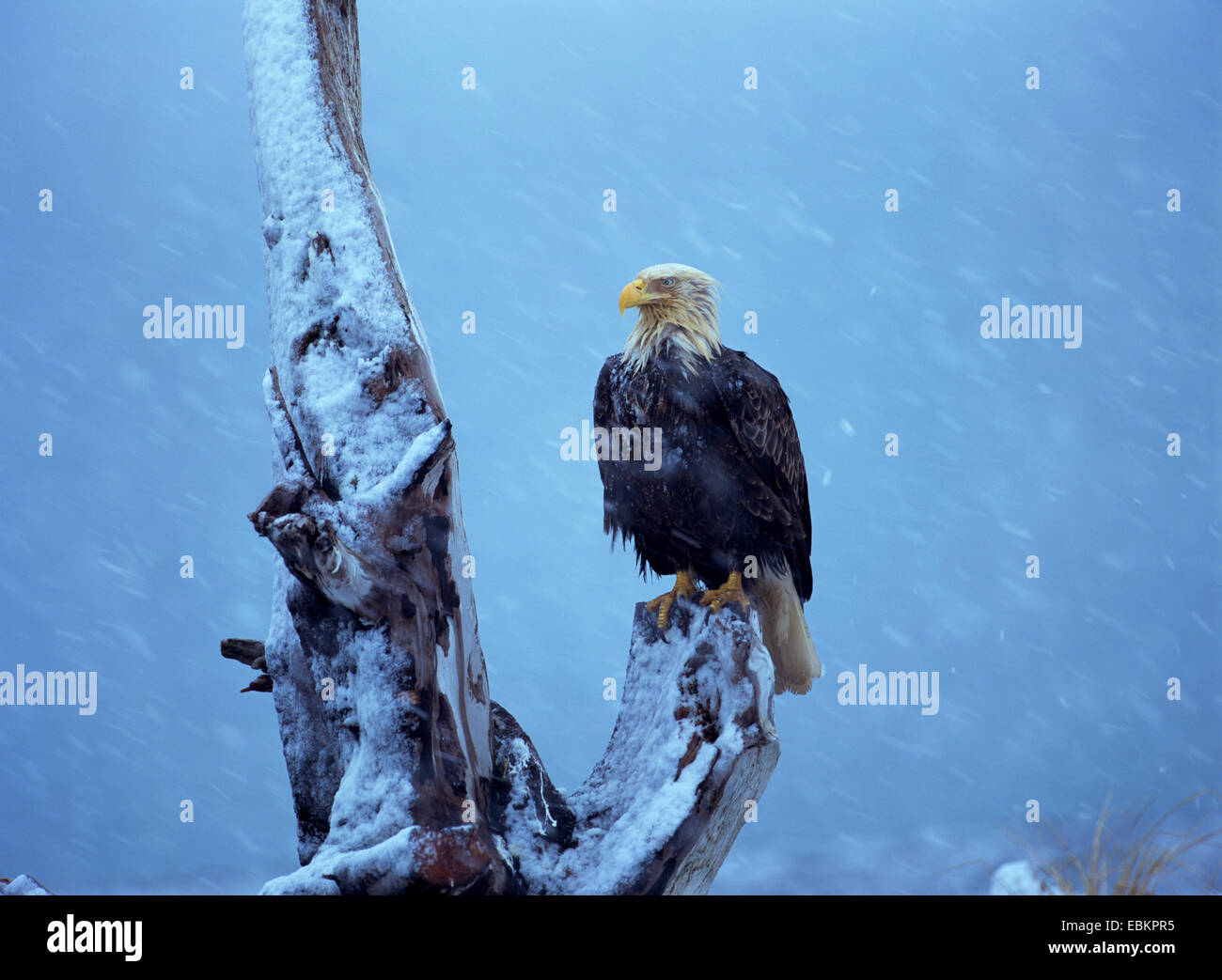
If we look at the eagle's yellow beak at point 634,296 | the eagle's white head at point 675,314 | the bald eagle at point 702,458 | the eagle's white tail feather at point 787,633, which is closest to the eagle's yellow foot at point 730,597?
the bald eagle at point 702,458

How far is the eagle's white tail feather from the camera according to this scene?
3.17 m

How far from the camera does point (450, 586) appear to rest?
7.82ft

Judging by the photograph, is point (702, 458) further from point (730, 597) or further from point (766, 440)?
point (730, 597)

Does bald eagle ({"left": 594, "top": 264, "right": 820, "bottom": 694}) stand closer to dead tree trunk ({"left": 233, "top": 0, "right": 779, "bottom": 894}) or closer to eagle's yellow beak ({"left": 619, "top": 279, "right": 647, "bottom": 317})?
eagle's yellow beak ({"left": 619, "top": 279, "right": 647, "bottom": 317})

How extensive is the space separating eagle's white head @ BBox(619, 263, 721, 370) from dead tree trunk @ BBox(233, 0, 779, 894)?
759 millimetres

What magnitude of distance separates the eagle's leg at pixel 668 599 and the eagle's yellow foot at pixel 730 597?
91 millimetres

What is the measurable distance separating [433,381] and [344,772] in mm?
997

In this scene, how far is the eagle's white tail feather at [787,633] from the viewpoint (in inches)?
125

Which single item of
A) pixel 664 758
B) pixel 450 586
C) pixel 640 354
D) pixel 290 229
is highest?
pixel 290 229

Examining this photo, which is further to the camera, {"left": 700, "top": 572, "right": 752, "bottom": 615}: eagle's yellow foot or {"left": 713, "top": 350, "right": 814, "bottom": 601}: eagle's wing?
{"left": 713, "top": 350, "right": 814, "bottom": 601}: eagle's wing

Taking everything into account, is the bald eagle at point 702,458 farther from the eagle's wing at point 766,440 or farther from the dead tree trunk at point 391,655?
the dead tree trunk at point 391,655

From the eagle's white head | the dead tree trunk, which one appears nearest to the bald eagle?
the eagle's white head
